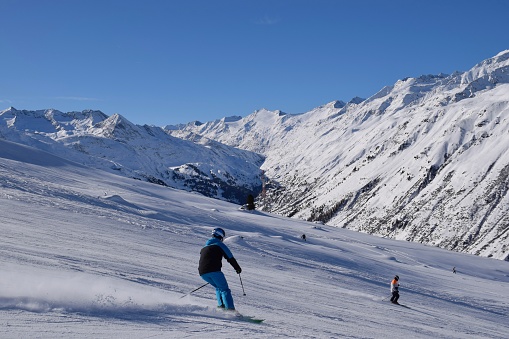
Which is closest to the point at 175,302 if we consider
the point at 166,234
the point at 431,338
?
the point at 431,338

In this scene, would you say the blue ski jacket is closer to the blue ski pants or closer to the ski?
the blue ski pants

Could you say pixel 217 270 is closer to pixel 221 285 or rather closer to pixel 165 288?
pixel 221 285

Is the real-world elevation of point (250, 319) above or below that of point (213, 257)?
below

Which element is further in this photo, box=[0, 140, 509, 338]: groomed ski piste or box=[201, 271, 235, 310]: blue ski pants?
box=[201, 271, 235, 310]: blue ski pants

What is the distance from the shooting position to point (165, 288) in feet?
42.7

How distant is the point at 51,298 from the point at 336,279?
19.1 meters

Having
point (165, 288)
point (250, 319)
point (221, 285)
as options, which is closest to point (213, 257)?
point (221, 285)

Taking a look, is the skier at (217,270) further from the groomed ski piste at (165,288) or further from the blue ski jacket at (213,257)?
the groomed ski piste at (165,288)

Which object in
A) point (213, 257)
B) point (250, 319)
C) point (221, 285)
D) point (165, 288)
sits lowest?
point (165, 288)

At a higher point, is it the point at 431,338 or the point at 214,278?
the point at 214,278

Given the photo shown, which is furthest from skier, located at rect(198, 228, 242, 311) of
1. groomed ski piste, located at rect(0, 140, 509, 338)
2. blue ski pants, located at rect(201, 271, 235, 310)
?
groomed ski piste, located at rect(0, 140, 509, 338)

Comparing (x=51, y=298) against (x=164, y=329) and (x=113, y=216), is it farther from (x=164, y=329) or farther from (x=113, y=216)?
(x=113, y=216)

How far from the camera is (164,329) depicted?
8578 mm

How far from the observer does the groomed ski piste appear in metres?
8.79
